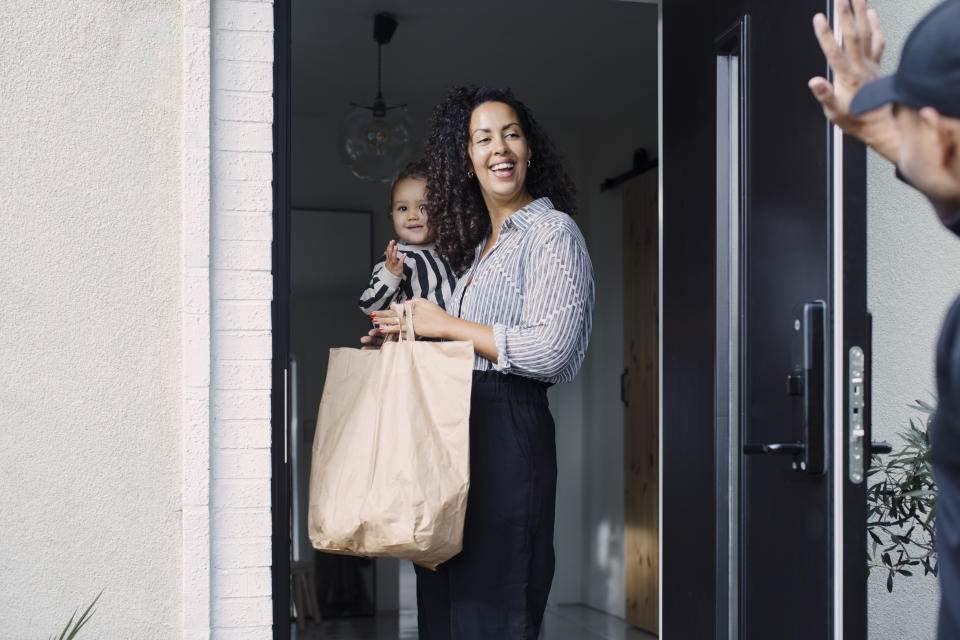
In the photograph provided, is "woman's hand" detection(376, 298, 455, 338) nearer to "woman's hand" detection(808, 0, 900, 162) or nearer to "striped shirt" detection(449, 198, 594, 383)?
"striped shirt" detection(449, 198, 594, 383)

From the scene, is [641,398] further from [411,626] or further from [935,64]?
[935,64]

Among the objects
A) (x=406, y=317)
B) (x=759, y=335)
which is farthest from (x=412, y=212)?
(x=759, y=335)

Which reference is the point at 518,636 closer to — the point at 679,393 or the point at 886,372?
the point at 679,393

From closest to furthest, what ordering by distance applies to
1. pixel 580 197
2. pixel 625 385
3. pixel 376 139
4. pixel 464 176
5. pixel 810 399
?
pixel 810 399, pixel 464 176, pixel 376 139, pixel 625 385, pixel 580 197

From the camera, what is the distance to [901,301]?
94.6 inches

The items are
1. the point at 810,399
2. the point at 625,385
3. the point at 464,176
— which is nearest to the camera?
the point at 810,399

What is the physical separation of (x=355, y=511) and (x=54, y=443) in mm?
604

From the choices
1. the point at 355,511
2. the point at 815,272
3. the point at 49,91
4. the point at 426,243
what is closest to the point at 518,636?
the point at 355,511

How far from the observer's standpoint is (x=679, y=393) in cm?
221

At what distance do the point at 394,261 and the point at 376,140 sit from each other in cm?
187

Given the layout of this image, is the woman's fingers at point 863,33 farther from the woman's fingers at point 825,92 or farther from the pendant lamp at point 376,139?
the pendant lamp at point 376,139

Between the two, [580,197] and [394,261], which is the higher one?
[580,197]

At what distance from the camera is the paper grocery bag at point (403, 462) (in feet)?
6.08

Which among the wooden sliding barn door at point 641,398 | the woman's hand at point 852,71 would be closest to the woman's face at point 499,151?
the woman's hand at point 852,71
